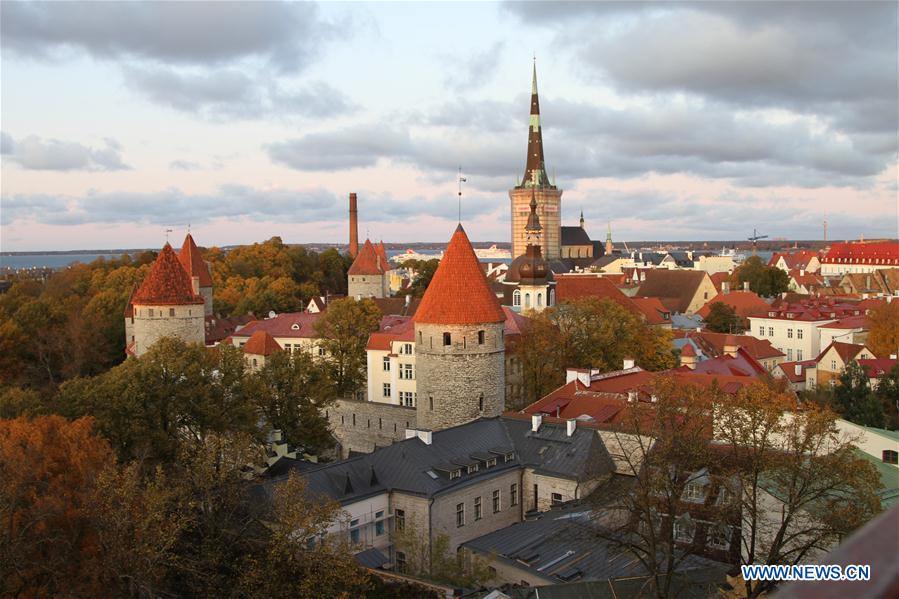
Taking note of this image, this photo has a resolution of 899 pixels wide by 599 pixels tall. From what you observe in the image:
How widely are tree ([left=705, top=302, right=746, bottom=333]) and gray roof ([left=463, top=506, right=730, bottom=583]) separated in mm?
42318

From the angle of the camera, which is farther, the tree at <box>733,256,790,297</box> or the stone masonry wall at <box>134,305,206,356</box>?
the tree at <box>733,256,790,297</box>

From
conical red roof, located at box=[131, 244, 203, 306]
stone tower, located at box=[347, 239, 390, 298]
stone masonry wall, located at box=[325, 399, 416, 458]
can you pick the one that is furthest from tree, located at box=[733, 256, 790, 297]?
conical red roof, located at box=[131, 244, 203, 306]

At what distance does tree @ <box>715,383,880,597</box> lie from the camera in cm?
1423

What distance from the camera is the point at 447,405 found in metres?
28.2

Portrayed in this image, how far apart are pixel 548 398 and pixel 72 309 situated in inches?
1501

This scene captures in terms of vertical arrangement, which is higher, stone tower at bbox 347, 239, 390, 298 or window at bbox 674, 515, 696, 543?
stone tower at bbox 347, 239, 390, 298

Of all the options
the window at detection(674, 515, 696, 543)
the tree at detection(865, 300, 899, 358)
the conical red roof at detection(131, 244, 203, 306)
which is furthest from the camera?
the tree at detection(865, 300, 899, 358)

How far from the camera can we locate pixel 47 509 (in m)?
16.1

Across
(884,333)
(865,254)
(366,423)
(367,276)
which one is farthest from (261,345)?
(865,254)

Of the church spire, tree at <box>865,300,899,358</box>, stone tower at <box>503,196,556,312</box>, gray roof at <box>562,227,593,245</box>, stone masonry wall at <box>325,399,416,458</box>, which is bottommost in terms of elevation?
stone masonry wall at <box>325,399,416,458</box>

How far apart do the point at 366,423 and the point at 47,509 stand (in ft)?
60.5

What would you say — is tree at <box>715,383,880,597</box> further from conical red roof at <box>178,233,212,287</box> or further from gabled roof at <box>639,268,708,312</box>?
gabled roof at <box>639,268,708,312</box>

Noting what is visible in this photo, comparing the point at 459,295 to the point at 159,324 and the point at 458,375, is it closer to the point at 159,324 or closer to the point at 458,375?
the point at 458,375

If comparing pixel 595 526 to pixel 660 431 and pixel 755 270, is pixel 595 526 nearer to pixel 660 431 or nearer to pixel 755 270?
pixel 660 431
